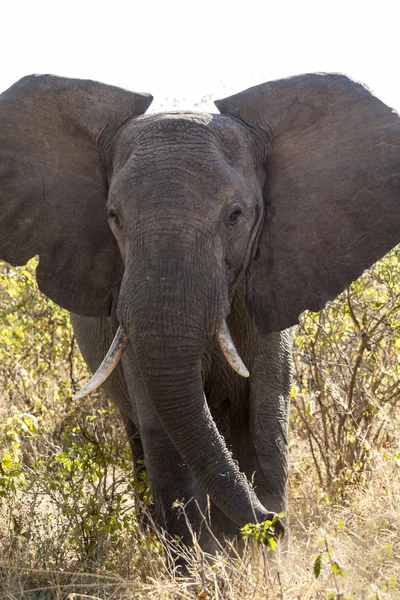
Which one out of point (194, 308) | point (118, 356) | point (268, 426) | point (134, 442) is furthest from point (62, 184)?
point (134, 442)

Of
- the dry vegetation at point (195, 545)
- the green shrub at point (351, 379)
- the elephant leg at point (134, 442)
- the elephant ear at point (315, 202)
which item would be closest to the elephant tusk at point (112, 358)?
the dry vegetation at point (195, 545)

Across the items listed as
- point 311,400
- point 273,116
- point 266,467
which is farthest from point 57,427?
point 273,116

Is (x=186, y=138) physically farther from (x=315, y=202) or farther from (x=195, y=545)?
(x=195, y=545)

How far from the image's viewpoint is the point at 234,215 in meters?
4.79

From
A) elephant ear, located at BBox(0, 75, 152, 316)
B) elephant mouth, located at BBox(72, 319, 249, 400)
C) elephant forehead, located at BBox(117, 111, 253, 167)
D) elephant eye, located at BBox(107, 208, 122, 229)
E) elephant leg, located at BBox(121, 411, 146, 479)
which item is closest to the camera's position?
elephant mouth, located at BBox(72, 319, 249, 400)

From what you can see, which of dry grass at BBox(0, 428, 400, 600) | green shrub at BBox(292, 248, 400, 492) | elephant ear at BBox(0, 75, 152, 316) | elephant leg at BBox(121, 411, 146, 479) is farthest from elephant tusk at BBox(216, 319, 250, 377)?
elephant leg at BBox(121, 411, 146, 479)

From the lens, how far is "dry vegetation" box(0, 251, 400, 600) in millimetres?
4426

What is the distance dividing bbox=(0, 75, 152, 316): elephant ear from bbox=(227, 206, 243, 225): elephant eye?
2.77 ft

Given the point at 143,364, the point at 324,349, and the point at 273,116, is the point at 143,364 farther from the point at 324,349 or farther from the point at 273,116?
the point at 324,349

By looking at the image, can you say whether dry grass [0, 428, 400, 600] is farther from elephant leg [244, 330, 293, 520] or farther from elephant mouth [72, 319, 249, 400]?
elephant mouth [72, 319, 249, 400]

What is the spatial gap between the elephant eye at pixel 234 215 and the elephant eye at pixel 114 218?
500mm

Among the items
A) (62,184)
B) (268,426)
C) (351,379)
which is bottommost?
(268,426)

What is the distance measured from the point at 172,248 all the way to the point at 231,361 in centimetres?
54

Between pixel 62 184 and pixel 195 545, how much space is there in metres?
2.16
